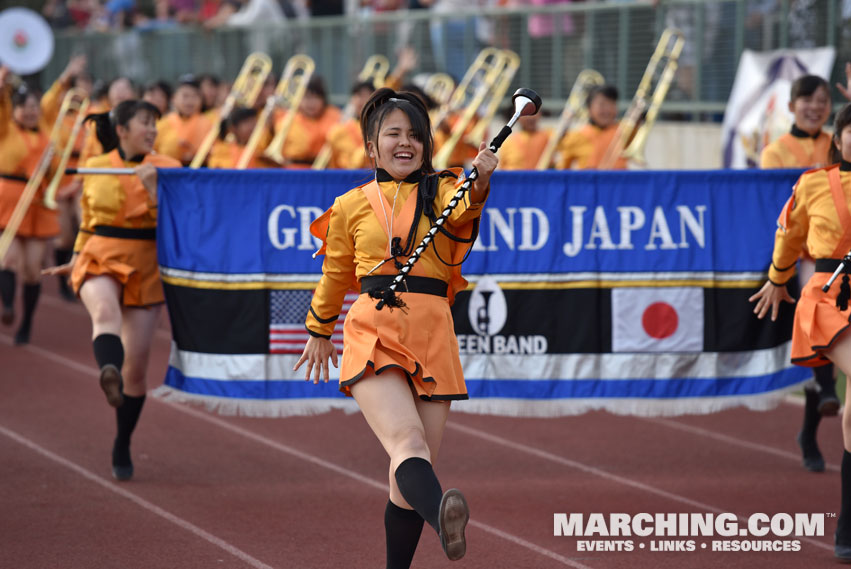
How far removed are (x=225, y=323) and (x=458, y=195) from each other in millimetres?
2626

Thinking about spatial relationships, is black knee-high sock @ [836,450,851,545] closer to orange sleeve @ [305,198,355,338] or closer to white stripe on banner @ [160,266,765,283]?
white stripe on banner @ [160,266,765,283]

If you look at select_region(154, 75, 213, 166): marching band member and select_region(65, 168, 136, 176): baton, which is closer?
select_region(65, 168, 136, 176): baton

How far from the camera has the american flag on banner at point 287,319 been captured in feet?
20.4

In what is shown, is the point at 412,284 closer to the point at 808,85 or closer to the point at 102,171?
the point at 102,171

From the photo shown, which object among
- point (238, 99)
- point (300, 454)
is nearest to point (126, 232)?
point (300, 454)

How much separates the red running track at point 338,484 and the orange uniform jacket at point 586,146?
3.84 m

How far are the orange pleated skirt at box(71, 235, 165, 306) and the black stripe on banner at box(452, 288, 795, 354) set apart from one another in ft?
4.84

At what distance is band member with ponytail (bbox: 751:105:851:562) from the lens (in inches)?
190

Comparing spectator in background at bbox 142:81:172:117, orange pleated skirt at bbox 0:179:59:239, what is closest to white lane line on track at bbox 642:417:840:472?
orange pleated skirt at bbox 0:179:59:239

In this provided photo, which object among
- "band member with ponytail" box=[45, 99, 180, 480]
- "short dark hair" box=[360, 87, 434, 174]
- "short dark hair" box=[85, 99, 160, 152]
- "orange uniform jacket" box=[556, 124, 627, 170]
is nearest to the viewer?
"short dark hair" box=[360, 87, 434, 174]

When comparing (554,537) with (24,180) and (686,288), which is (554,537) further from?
(24,180)

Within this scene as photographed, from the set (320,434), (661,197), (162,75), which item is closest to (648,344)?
(661,197)

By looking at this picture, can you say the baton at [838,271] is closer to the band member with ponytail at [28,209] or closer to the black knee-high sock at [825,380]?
the black knee-high sock at [825,380]

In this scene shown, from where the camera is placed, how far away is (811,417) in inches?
247
